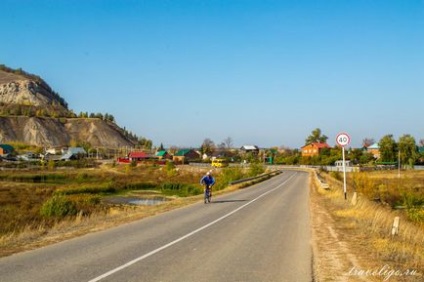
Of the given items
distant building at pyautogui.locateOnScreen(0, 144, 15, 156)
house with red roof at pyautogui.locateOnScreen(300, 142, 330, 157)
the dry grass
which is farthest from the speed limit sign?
distant building at pyautogui.locateOnScreen(0, 144, 15, 156)

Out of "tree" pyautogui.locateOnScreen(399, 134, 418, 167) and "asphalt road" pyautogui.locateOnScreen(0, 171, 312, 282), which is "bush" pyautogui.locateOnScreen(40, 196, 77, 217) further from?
"tree" pyautogui.locateOnScreen(399, 134, 418, 167)

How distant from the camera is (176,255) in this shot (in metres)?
10.1

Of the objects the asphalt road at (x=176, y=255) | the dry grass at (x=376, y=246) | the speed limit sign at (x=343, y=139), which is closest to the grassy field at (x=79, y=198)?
the asphalt road at (x=176, y=255)

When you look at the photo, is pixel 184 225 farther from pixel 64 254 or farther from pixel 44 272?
pixel 44 272

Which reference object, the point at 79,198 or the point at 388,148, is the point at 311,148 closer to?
the point at 388,148

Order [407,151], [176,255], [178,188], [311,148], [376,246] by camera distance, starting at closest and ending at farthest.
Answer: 1. [176,255]
2. [376,246]
3. [178,188]
4. [407,151]
5. [311,148]

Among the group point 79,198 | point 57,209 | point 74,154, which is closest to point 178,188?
point 79,198

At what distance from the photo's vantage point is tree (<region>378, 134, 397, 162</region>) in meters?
106

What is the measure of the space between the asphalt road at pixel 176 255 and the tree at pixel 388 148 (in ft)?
319

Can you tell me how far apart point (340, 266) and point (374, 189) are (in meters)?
43.0

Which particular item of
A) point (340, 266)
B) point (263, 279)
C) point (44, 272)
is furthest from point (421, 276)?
point (44, 272)

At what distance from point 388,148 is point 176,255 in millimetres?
104339

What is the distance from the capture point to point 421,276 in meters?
8.05

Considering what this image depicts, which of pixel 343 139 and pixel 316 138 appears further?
pixel 316 138
